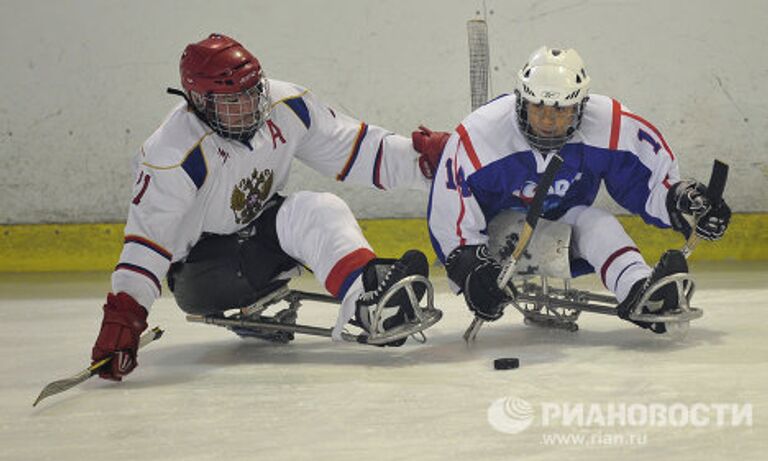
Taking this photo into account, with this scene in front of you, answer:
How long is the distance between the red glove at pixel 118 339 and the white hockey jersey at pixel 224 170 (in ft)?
0.25

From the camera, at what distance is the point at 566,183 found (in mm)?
4008

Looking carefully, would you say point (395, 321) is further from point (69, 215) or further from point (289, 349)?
point (69, 215)

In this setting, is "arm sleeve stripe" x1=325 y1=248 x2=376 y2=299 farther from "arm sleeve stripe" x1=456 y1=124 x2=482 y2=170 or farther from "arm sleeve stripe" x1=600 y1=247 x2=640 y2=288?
"arm sleeve stripe" x1=600 y1=247 x2=640 y2=288

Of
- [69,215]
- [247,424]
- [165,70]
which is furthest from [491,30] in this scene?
[247,424]

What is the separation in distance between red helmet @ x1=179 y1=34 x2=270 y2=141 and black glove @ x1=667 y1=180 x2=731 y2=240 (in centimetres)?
128

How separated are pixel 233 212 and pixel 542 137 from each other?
3.18 ft

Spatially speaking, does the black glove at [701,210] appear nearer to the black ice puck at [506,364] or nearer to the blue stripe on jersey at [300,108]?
the black ice puck at [506,364]

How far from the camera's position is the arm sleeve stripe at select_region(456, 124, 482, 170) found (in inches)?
157

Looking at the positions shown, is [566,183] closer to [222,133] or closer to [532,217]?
[532,217]

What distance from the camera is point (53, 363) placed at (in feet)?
13.6

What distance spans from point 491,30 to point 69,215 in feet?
7.17

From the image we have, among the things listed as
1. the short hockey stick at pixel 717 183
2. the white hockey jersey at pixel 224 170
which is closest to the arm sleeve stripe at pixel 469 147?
the white hockey jersey at pixel 224 170

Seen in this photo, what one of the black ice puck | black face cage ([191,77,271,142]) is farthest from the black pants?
the black ice puck

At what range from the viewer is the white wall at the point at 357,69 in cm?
602
